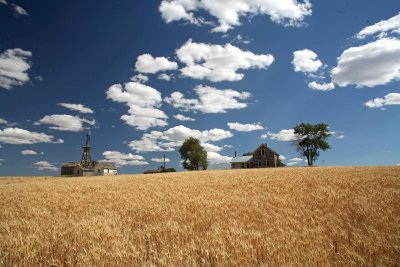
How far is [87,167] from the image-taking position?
104 meters

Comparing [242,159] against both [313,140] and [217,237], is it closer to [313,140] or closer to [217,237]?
[313,140]

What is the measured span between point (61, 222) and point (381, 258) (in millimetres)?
7632

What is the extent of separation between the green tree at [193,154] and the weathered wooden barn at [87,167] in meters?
26.6

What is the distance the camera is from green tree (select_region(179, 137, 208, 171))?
103 m

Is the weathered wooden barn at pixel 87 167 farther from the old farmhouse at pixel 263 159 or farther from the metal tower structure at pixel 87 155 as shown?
the old farmhouse at pixel 263 159

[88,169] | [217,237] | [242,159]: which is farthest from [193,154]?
[217,237]

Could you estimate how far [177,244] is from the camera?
5.93 meters

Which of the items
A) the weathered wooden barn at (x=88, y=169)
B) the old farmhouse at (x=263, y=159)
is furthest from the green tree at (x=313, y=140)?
A: the weathered wooden barn at (x=88, y=169)

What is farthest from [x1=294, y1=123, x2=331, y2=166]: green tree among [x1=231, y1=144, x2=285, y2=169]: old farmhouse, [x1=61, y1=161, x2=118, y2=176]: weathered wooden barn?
[x1=61, y1=161, x2=118, y2=176]: weathered wooden barn

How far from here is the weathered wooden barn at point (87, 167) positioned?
9939cm

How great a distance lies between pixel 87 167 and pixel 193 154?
3780cm

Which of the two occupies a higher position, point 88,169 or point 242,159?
point 242,159

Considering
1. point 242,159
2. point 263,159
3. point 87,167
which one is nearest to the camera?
point 263,159

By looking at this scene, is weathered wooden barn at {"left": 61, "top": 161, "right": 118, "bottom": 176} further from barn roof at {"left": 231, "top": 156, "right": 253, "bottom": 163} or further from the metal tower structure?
barn roof at {"left": 231, "top": 156, "right": 253, "bottom": 163}
